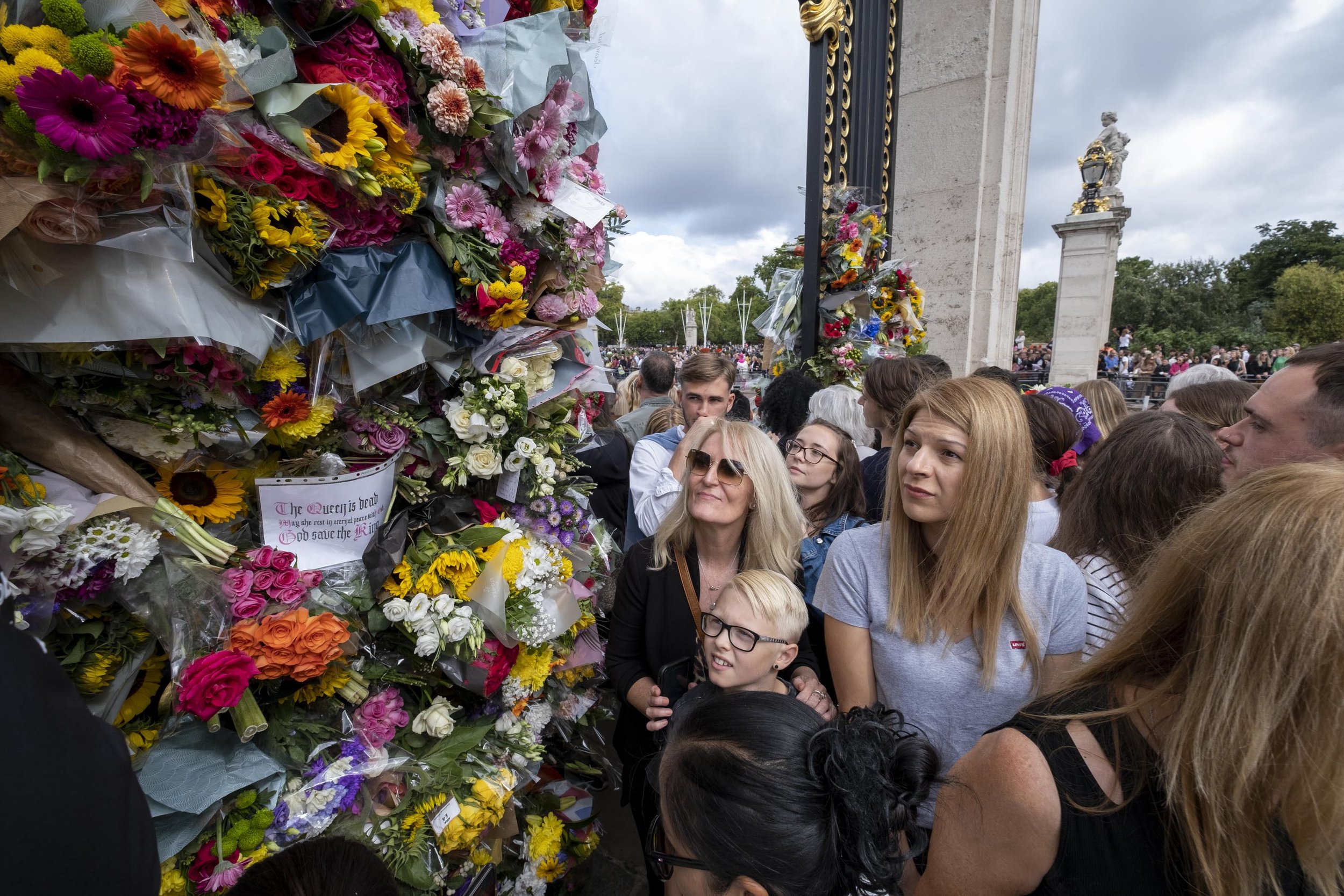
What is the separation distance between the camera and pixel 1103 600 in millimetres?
1790

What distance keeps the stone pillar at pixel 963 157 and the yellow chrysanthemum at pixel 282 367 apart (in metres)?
6.80

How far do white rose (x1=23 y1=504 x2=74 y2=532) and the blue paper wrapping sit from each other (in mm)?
578

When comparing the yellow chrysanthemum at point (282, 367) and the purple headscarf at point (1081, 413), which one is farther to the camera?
the purple headscarf at point (1081, 413)

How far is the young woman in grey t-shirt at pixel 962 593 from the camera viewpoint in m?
1.59

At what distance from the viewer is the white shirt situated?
2895mm

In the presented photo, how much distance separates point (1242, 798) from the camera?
0.83 m

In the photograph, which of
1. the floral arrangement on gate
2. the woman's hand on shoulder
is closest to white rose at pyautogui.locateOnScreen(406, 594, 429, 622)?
the floral arrangement on gate

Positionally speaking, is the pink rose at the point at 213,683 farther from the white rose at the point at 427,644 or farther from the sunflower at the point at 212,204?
the sunflower at the point at 212,204

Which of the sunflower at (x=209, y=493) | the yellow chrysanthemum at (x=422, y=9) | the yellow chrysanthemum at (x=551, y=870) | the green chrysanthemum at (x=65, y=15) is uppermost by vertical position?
the yellow chrysanthemum at (x=422, y=9)

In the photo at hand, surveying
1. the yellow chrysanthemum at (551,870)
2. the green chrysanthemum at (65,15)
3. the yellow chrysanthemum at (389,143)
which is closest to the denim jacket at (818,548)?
the yellow chrysanthemum at (551,870)

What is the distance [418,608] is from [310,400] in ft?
2.13

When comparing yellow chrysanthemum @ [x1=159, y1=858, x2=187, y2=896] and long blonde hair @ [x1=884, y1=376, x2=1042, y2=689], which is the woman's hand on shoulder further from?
yellow chrysanthemum @ [x1=159, y1=858, x2=187, y2=896]

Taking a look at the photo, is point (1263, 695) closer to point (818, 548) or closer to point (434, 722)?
point (818, 548)

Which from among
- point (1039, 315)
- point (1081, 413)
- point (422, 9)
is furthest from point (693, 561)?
point (1039, 315)
